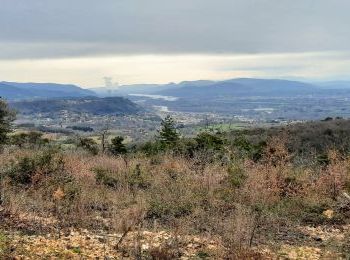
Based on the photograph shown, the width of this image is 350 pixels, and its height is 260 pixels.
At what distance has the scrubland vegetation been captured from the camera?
628cm

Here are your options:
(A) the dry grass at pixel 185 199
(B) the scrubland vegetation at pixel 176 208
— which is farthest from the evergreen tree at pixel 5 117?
(A) the dry grass at pixel 185 199

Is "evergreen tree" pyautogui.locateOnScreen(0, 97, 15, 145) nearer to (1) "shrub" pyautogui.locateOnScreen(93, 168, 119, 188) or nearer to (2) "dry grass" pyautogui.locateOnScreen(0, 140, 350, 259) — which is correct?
(2) "dry grass" pyautogui.locateOnScreen(0, 140, 350, 259)

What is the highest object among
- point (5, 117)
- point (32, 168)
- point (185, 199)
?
point (32, 168)

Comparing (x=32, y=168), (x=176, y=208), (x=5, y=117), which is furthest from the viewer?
(x=5, y=117)

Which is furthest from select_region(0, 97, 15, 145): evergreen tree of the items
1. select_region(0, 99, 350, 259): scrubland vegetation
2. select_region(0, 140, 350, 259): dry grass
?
select_region(0, 140, 350, 259): dry grass

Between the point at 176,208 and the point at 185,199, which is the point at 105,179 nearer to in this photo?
the point at 185,199

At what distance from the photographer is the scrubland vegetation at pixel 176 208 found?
6281mm

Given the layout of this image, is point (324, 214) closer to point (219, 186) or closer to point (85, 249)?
point (219, 186)

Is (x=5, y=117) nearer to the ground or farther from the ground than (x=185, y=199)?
nearer to the ground

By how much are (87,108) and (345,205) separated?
185699 mm

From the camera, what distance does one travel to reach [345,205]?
876 centimetres

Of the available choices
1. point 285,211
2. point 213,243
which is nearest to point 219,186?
point 285,211

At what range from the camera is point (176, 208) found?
28.6 feet

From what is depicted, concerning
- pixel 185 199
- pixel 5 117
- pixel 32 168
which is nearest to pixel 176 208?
pixel 185 199
